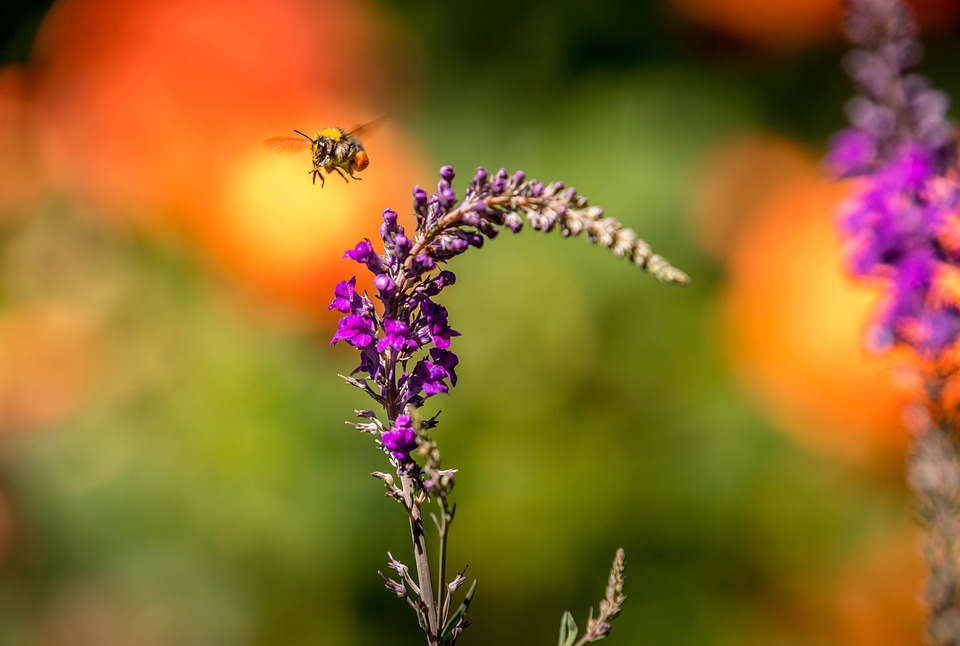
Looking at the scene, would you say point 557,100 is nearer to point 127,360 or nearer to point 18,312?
point 127,360

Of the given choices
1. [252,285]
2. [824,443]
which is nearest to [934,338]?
[824,443]

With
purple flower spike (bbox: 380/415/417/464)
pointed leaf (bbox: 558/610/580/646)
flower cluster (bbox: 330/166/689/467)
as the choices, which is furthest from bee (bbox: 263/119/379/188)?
pointed leaf (bbox: 558/610/580/646)

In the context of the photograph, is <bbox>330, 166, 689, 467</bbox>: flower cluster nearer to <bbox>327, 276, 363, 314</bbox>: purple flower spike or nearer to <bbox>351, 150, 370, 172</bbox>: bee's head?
<bbox>327, 276, 363, 314</bbox>: purple flower spike

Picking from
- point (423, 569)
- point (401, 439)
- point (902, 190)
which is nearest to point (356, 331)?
point (401, 439)

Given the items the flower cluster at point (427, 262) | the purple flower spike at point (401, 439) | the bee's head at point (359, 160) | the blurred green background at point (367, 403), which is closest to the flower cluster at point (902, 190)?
the flower cluster at point (427, 262)

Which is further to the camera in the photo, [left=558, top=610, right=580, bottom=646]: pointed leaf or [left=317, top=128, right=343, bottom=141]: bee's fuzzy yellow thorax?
[left=317, top=128, right=343, bottom=141]: bee's fuzzy yellow thorax

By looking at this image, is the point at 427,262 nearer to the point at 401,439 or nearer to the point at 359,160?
the point at 401,439

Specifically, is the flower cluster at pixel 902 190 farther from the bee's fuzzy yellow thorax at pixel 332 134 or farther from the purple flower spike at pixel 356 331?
the bee's fuzzy yellow thorax at pixel 332 134
